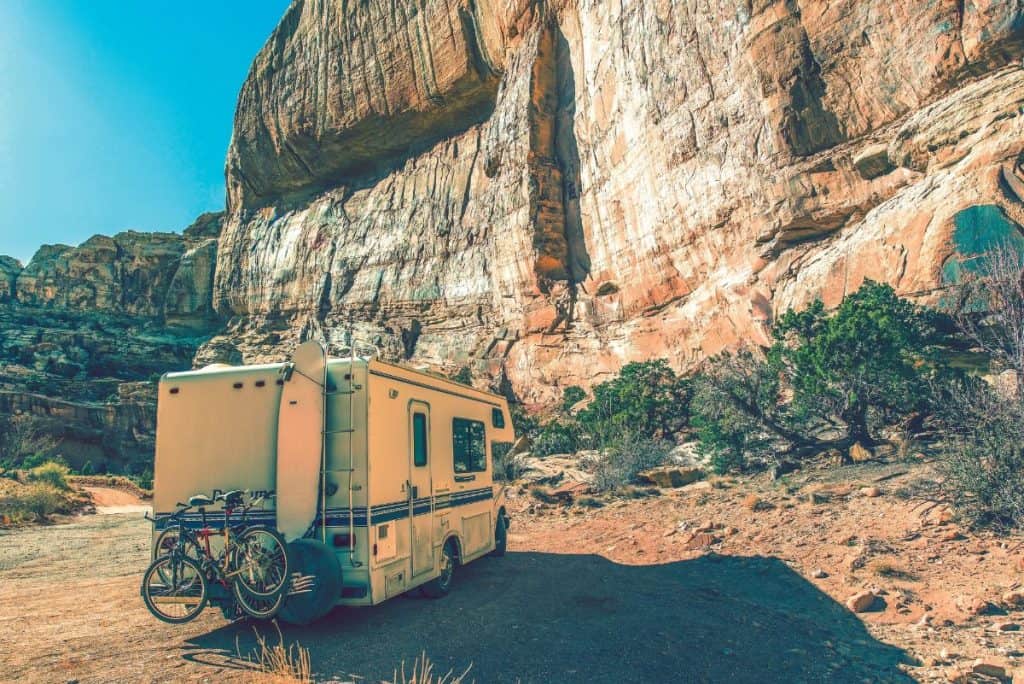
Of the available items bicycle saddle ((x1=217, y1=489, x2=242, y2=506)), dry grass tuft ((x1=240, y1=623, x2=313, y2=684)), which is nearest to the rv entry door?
bicycle saddle ((x1=217, y1=489, x2=242, y2=506))

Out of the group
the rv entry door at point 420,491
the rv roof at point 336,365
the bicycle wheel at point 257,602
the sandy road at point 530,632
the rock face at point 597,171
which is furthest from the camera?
the rock face at point 597,171

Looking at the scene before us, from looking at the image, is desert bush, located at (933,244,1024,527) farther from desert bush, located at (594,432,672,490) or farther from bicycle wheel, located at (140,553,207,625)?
bicycle wheel, located at (140,553,207,625)

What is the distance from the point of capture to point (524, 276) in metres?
37.5

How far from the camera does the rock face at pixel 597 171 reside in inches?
786

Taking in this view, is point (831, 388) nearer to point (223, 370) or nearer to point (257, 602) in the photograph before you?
point (223, 370)

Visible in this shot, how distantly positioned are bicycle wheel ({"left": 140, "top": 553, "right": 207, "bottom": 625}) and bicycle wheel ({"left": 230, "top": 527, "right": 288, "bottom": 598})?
1.16 feet

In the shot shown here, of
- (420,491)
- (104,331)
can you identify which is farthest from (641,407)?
(104,331)

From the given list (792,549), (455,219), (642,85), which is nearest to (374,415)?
(792,549)

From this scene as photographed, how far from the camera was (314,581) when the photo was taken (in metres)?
6.05

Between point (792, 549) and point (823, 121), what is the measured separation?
18.5m

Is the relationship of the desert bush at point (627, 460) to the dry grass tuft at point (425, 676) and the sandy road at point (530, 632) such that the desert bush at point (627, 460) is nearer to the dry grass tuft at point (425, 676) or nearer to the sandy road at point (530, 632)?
the sandy road at point (530, 632)

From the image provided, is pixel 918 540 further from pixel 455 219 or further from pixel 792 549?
pixel 455 219

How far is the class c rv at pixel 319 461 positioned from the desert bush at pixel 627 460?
9.15m

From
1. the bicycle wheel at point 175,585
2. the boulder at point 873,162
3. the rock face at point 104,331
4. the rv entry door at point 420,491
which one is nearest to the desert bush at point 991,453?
the rv entry door at point 420,491
